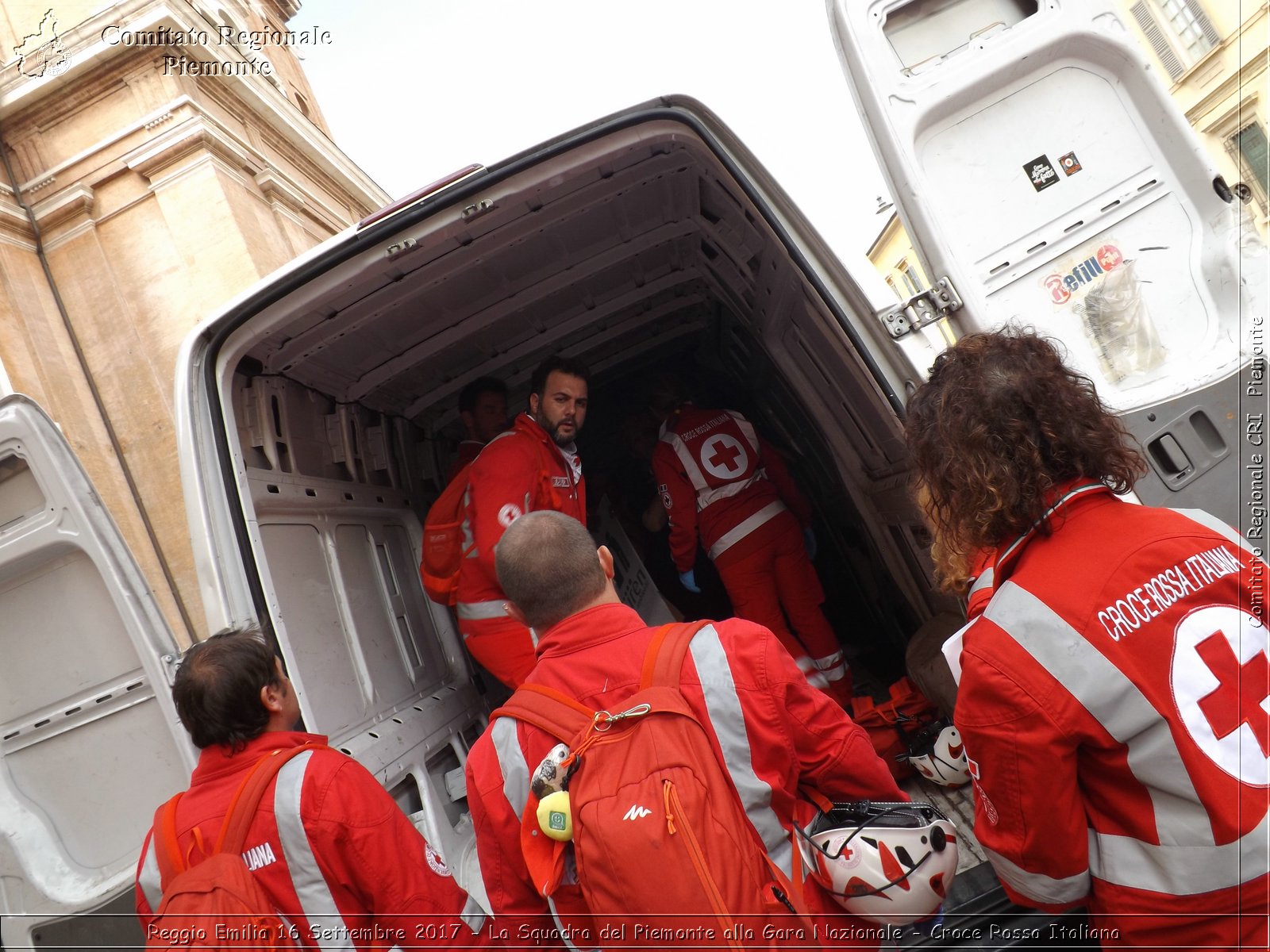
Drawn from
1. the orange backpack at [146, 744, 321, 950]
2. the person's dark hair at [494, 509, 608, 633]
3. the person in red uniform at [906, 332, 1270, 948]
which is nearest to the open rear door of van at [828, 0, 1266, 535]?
the person in red uniform at [906, 332, 1270, 948]

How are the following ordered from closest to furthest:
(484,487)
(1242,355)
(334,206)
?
(1242,355) < (484,487) < (334,206)

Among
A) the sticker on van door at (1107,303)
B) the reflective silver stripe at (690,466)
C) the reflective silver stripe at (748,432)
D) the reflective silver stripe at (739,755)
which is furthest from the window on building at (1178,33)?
the reflective silver stripe at (739,755)

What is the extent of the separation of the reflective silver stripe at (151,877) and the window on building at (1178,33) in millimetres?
14852

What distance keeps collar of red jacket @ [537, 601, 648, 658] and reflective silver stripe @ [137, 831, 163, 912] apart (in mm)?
1041

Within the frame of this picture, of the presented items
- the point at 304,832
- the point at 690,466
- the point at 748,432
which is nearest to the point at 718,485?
the point at 690,466

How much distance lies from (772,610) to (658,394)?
1.33 metres

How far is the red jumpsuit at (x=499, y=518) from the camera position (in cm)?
323

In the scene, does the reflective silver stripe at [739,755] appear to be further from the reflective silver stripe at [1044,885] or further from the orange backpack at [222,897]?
the orange backpack at [222,897]

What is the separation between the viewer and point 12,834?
7.87ft

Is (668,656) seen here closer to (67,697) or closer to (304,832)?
(304,832)

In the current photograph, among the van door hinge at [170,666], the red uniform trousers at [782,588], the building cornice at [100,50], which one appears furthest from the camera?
the building cornice at [100,50]

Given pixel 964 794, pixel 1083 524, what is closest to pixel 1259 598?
pixel 1083 524

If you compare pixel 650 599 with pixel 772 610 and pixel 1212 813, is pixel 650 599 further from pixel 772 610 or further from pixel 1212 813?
pixel 1212 813

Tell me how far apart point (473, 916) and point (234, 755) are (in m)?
0.72
